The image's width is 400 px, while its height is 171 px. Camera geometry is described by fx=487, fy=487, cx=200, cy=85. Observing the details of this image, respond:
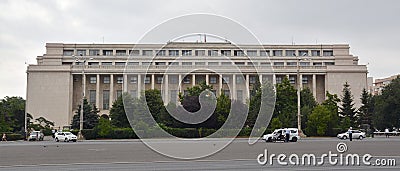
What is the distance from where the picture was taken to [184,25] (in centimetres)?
1545

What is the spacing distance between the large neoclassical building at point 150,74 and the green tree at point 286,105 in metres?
28.9

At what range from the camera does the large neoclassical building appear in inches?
4262

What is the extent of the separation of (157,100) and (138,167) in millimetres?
58091

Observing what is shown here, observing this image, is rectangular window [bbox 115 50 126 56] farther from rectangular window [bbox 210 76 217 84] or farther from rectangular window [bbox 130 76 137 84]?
rectangular window [bbox 210 76 217 84]

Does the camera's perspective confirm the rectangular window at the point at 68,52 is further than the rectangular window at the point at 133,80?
Yes

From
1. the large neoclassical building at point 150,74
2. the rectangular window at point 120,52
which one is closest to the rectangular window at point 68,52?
the large neoclassical building at point 150,74

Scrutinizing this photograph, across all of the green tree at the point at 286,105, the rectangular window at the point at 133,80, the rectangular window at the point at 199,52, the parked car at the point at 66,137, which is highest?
the rectangular window at the point at 199,52

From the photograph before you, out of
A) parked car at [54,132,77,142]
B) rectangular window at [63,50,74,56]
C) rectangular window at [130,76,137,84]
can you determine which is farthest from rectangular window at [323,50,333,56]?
parked car at [54,132,77,142]

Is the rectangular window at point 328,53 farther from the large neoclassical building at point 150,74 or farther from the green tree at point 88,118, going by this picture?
the green tree at point 88,118

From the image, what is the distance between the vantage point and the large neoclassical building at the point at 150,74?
10825cm

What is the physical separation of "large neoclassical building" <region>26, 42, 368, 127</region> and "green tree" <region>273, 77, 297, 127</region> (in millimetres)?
28865

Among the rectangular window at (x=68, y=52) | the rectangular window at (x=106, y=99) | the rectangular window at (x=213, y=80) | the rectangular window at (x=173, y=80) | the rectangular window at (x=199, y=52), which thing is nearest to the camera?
the rectangular window at (x=173, y=80)

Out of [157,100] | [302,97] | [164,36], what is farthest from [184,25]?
[302,97]

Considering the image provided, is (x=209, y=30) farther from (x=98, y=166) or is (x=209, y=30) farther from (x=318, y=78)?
(x=318, y=78)
